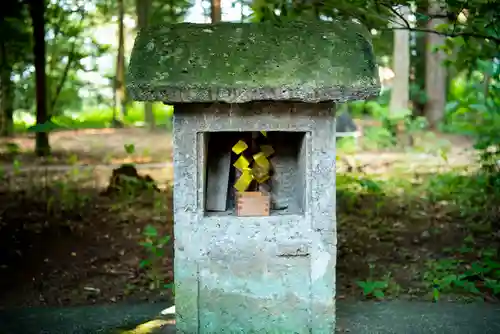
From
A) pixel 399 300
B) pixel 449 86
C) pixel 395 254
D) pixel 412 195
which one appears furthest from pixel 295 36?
pixel 449 86

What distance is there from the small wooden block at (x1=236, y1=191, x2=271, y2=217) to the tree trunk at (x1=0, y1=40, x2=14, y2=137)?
6.06 meters

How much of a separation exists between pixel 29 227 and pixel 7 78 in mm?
4087

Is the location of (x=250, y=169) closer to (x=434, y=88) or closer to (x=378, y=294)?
(x=378, y=294)

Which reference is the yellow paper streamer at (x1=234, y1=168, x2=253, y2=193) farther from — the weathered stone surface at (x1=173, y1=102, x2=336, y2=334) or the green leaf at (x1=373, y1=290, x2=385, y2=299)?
the green leaf at (x1=373, y1=290, x2=385, y2=299)

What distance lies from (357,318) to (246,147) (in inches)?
61.9

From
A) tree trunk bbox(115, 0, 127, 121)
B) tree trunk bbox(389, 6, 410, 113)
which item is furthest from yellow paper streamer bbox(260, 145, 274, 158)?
tree trunk bbox(115, 0, 127, 121)

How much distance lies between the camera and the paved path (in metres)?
4.41

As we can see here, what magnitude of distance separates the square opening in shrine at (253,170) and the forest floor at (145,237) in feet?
4.47

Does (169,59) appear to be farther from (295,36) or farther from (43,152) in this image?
(43,152)

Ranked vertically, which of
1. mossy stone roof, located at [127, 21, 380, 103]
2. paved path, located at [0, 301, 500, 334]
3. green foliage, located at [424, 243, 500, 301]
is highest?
mossy stone roof, located at [127, 21, 380, 103]

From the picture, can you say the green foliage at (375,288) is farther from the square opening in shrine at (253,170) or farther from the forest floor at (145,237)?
the square opening in shrine at (253,170)

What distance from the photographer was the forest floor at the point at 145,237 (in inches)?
223

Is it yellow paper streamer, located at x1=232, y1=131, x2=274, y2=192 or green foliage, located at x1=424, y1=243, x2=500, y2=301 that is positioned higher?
yellow paper streamer, located at x1=232, y1=131, x2=274, y2=192

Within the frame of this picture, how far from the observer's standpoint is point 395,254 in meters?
6.51
